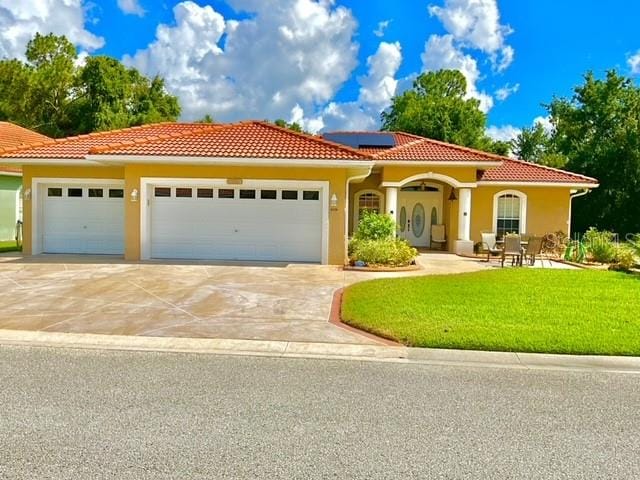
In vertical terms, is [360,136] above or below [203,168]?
above

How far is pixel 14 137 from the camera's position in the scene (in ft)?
83.6

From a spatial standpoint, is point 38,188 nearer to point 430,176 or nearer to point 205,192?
point 205,192

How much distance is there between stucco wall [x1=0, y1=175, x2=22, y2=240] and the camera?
2263 cm

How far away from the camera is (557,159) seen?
4056 cm

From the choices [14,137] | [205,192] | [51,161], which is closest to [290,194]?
[205,192]

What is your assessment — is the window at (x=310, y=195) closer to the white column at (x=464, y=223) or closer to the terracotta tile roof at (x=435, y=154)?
the terracotta tile roof at (x=435, y=154)

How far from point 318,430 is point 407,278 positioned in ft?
28.4

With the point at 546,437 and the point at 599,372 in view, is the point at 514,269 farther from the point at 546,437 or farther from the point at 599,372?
the point at 546,437

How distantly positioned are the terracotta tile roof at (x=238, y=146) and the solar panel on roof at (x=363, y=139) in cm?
614

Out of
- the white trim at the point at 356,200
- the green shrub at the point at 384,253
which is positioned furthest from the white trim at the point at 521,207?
the green shrub at the point at 384,253

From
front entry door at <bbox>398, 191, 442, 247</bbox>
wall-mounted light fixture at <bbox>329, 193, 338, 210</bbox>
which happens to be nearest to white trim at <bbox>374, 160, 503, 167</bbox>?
front entry door at <bbox>398, 191, 442, 247</bbox>

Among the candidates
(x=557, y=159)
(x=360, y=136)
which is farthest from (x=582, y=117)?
(x=360, y=136)

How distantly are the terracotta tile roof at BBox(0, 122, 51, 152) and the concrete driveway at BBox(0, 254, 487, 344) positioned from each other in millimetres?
11585

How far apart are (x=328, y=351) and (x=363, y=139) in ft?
57.5
